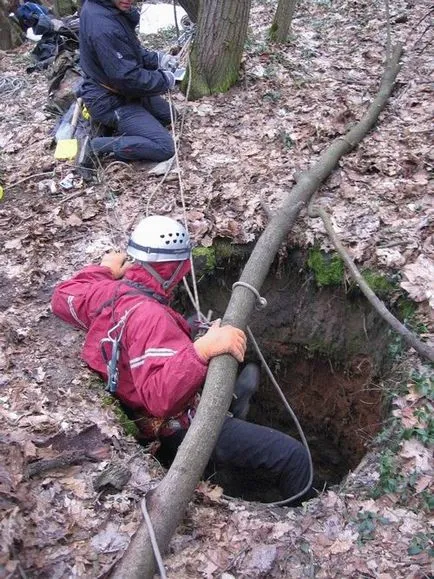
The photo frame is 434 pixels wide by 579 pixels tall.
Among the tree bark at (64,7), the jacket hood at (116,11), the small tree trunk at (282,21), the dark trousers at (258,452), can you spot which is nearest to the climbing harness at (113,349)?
the dark trousers at (258,452)

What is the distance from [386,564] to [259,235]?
2986 mm

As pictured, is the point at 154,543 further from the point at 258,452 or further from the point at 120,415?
the point at 258,452

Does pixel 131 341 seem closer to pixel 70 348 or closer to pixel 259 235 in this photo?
pixel 70 348

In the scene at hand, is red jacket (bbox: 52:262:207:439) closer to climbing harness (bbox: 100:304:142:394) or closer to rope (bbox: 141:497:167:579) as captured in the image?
climbing harness (bbox: 100:304:142:394)

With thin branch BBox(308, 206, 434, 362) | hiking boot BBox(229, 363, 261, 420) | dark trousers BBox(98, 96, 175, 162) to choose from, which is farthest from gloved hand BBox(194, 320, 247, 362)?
dark trousers BBox(98, 96, 175, 162)

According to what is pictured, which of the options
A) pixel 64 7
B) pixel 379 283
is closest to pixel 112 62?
pixel 379 283

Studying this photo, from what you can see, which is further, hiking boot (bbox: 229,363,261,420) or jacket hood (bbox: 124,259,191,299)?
hiking boot (bbox: 229,363,261,420)

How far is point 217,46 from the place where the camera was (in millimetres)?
6613

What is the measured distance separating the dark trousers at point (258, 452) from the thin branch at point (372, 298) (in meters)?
1.27

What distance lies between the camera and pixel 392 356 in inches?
171

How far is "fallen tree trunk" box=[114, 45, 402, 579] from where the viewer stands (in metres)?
2.75

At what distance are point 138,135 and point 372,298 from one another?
11.0 ft

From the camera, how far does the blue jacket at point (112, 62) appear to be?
5508 mm

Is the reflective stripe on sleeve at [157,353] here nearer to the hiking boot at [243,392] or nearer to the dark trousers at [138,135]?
the hiking boot at [243,392]
